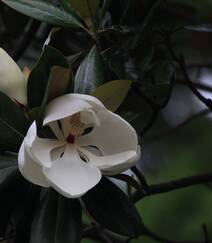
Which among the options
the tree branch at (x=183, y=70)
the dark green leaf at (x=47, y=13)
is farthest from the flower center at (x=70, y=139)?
the tree branch at (x=183, y=70)

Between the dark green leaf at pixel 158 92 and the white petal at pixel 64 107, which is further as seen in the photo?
the dark green leaf at pixel 158 92

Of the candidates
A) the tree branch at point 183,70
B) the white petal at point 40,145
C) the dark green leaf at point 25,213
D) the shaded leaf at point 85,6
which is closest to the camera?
the white petal at point 40,145

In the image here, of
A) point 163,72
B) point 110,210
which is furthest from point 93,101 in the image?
point 163,72

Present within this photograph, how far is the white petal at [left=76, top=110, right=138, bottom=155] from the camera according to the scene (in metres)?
0.77

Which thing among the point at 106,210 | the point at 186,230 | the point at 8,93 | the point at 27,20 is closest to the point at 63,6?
the point at 8,93

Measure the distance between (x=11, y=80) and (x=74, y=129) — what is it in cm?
10

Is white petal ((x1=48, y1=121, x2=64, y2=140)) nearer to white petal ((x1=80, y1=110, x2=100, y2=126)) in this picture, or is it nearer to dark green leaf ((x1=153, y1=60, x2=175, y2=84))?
white petal ((x1=80, y1=110, x2=100, y2=126))

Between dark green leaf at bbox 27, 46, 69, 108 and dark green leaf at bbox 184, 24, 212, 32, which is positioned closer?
dark green leaf at bbox 27, 46, 69, 108

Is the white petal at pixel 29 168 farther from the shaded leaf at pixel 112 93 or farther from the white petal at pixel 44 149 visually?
the shaded leaf at pixel 112 93

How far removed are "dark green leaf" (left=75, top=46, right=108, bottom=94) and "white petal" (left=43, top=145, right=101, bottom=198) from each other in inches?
3.7

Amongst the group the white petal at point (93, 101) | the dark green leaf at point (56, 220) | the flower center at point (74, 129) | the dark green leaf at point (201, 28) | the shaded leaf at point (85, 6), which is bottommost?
the dark green leaf at point (56, 220)

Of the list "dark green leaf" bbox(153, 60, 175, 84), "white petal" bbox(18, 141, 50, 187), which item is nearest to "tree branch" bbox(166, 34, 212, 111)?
"dark green leaf" bbox(153, 60, 175, 84)

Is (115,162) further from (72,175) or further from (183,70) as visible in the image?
(183,70)

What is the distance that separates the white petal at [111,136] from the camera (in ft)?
2.52
